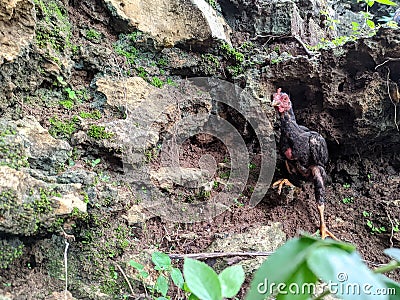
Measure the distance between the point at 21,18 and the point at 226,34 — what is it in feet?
4.19

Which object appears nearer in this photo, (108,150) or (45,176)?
(45,176)

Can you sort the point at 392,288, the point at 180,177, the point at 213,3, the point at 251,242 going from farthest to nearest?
the point at 213,3 → the point at 180,177 → the point at 251,242 → the point at 392,288

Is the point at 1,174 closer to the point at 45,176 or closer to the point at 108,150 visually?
the point at 45,176

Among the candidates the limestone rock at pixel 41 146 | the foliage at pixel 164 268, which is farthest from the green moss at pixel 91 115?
the foliage at pixel 164 268

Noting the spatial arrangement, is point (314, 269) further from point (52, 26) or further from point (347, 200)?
point (347, 200)

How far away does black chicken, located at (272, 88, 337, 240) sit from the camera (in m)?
1.68

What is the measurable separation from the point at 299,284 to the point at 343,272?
0.06 meters

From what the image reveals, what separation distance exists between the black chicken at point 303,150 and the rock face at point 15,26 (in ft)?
3.82

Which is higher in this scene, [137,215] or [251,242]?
[137,215]

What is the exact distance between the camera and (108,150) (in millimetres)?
1446

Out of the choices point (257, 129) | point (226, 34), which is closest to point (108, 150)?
point (257, 129)

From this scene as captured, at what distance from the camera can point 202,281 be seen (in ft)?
1.57

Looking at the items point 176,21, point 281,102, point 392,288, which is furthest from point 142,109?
point 392,288

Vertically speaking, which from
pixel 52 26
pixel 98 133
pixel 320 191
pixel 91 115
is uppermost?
pixel 52 26
